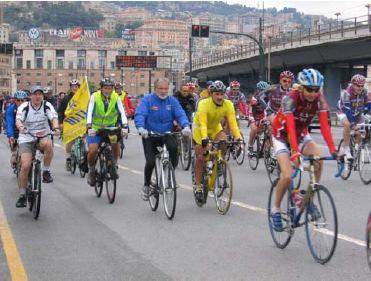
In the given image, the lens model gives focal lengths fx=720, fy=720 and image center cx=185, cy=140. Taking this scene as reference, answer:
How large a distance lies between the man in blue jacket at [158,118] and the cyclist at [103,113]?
122 cm

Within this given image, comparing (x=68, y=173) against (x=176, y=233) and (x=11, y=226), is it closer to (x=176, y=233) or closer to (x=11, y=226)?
(x=11, y=226)

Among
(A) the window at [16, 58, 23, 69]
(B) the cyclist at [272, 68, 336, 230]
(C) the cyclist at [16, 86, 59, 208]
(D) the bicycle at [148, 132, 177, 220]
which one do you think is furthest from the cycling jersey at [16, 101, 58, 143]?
(A) the window at [16, 58, 23, 69]

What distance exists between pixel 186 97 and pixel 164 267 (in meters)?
9.79

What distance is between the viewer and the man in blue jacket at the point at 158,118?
1009cm

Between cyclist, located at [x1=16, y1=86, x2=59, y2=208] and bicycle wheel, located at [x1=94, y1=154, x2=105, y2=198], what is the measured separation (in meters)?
1.15

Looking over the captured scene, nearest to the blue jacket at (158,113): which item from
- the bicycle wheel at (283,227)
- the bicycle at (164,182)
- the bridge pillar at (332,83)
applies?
the bicycle at (164,182)

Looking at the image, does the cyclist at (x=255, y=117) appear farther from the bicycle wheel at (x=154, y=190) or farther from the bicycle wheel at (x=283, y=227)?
the bicycle wheel at (x=283, y=227)

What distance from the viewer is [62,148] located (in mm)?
23406

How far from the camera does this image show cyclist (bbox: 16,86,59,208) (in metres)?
9.88

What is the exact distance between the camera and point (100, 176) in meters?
11.5

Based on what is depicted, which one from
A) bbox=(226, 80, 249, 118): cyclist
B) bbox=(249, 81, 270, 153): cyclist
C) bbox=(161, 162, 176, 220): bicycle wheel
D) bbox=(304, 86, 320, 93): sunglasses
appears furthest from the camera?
bbox=(226, 80, 249, 118): cyclist

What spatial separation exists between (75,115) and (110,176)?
15.8 ft

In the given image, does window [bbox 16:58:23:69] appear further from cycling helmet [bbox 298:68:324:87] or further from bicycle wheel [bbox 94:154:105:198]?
cycling helmet [bbox 298:68:324:87]

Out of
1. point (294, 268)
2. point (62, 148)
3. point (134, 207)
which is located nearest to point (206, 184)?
point (134, 207)
